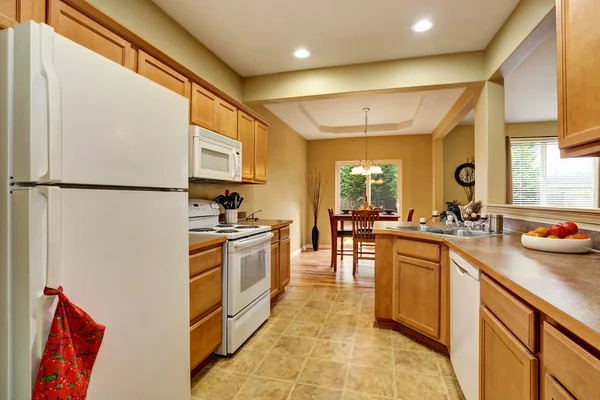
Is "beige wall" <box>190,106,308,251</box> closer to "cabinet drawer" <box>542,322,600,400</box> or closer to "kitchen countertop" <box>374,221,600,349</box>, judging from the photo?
"kitchen countertop" <box>374,221,600,349</box>

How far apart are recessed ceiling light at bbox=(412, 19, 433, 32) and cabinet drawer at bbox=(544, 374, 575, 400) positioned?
8.42 feet

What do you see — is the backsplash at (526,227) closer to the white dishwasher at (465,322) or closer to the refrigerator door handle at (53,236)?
the white dishwasher at (465,322)

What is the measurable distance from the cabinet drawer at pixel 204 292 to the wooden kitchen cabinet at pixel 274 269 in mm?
1007

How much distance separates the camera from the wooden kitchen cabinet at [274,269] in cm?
298

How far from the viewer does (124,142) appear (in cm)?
107

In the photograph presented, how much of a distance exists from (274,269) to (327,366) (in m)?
1.23

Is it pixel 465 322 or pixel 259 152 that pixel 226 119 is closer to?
pixel 259 152

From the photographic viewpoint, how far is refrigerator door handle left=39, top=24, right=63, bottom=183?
82cm

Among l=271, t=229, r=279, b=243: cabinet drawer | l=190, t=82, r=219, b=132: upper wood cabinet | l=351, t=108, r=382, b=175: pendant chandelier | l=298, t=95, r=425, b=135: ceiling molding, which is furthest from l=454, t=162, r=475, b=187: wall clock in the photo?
l=190, t=82, r=219, b=132: upper wood cabinet

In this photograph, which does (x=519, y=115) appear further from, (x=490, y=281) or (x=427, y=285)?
(x=490, y=281)

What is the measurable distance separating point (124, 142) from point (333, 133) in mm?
5364

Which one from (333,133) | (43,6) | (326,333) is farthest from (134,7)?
(333,133)

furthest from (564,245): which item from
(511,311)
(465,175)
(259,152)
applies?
(465,175)

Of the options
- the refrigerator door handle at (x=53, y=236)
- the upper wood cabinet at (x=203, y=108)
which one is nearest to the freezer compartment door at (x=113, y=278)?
the refrigerator door handle at (x=53, y=236)
